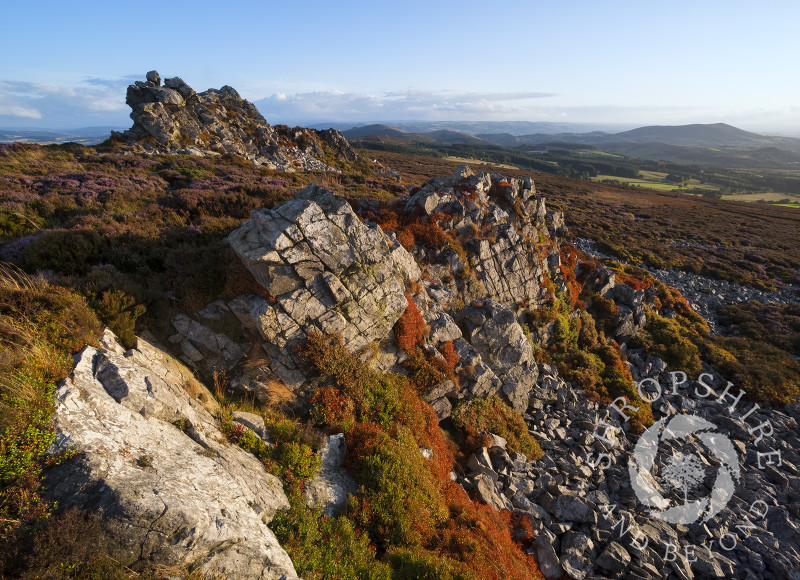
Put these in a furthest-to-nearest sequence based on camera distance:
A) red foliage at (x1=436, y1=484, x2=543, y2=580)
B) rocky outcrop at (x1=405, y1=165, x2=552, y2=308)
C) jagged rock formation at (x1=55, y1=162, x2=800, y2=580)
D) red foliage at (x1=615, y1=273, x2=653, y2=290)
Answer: red foliage at (x1=615, y1=273, x2=653, y2=290), rocky outcrop at (x1=405, y1=165, x2=552, y2=308), red foliage at (x1=436, y1=484, x2=543, y2=580), jagged rock formation at (x1=55, y1=162, x2=800, y2=580)

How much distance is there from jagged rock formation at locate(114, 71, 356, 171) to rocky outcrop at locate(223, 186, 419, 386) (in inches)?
1698

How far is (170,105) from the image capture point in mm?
51656

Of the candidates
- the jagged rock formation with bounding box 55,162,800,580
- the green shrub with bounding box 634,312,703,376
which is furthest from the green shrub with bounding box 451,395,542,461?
the green shrub with bounding box 634,312,703,376

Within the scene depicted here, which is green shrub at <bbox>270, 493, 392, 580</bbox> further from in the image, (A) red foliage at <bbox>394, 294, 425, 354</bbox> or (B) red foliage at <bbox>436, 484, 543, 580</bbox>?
(A) red foliage at <bbox>394, 294, 425, 354</bbox>

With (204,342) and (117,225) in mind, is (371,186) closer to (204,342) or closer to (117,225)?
(117,225)

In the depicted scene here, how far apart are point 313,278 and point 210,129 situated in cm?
5540

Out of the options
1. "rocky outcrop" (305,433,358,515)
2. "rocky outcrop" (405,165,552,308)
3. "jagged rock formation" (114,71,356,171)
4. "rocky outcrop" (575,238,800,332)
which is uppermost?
"jagged rock formation" (114,71,356,171)

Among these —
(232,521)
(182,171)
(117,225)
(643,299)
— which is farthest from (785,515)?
(182,171)

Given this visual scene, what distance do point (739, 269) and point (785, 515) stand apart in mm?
47697

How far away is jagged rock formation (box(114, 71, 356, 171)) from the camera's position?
46.9 meters

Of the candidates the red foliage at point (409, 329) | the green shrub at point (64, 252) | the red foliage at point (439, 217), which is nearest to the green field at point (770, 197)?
the red foliage at point (439, 217)

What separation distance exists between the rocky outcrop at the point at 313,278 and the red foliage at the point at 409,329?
0.41 meters

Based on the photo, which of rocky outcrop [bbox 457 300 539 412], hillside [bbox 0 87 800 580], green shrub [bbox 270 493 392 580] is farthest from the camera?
rocky outcrop [bbox 457 300 539 412]

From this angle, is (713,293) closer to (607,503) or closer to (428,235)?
(607,503)
